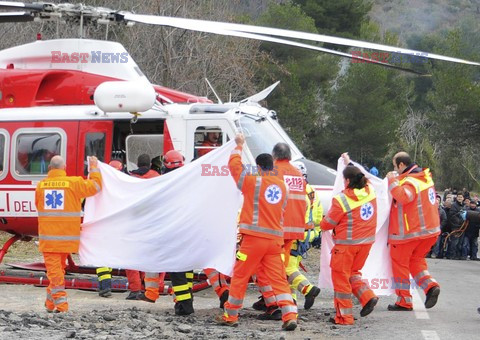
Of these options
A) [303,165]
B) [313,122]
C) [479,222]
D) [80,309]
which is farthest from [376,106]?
[80,309]

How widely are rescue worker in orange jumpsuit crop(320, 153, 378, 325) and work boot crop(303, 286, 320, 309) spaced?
1.73 ft

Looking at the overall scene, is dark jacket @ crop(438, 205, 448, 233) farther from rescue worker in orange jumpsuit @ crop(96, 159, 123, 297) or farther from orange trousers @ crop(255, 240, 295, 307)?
orange trousers @ crop(255, 240, 295, 307)

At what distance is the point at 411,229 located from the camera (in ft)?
39.2

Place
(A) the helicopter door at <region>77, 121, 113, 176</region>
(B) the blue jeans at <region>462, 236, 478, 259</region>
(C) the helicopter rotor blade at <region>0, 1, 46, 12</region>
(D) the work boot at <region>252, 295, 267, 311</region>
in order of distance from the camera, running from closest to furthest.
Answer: (C) the helicopter rotor blade at <region>0, 1, 46, 12</region> → (D) the work boot at <region>252, 295, 267, 311</region> → (A) the helicopter door at <region>77, 121, 113, 176</region> → (B) the blue jeans at <region>462, 236, 478, 259</region>

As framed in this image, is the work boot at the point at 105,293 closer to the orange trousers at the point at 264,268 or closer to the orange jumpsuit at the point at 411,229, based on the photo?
the orange trousers at the point at 264,268

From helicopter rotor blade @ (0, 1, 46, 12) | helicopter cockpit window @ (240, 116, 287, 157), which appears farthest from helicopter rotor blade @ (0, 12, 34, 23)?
helicopter cockpit window @ (240, 116, 287, 157)

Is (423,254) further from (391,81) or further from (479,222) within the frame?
(391,81)

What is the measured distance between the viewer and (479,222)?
25.2 meters

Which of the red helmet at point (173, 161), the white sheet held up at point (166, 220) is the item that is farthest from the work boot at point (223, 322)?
the red helmet at point (173, 161)

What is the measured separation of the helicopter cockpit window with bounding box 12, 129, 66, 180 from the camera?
556 inches

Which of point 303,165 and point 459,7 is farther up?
point 459,7

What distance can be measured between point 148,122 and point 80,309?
352 cm

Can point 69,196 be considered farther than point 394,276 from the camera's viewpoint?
No

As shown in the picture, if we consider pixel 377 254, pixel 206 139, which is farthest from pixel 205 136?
pixel 377 254
